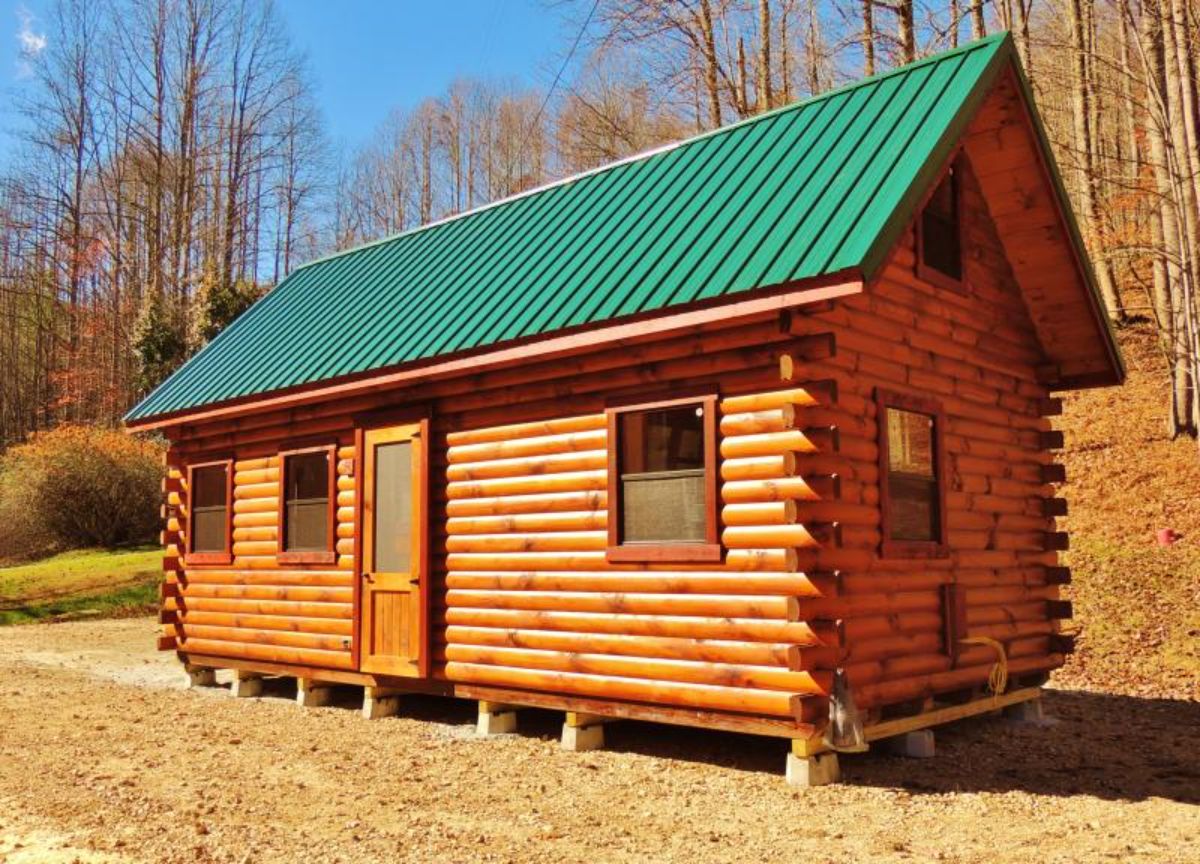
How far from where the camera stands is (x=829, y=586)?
7.85m

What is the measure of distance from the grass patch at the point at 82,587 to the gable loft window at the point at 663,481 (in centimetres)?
1885

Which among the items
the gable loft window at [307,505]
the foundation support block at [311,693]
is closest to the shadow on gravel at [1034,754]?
the foundation support block at [311,693]

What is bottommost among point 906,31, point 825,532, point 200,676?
point 200,676

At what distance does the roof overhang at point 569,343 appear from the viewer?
7.67m

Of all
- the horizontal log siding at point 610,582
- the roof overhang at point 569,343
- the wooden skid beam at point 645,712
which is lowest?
the wooden skid beam at point 645,712

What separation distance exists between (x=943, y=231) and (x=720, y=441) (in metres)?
3.41

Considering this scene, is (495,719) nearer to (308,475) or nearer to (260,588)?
(308,475)

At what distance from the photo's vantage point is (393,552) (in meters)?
11.4

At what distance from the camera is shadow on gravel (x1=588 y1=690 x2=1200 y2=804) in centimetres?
799

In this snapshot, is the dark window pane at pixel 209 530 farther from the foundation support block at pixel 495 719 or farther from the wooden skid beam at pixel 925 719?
the wooden skid beam at pixel 925 719

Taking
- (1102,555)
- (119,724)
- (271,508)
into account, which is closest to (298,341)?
(271,508)

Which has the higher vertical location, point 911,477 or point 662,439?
point 662,439

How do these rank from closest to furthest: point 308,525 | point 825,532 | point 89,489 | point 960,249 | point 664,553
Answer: point 825,532
point 664,553
point 960,249
point 308,525
point 89,489

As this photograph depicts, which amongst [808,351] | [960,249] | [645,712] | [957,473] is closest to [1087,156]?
[960,249]
